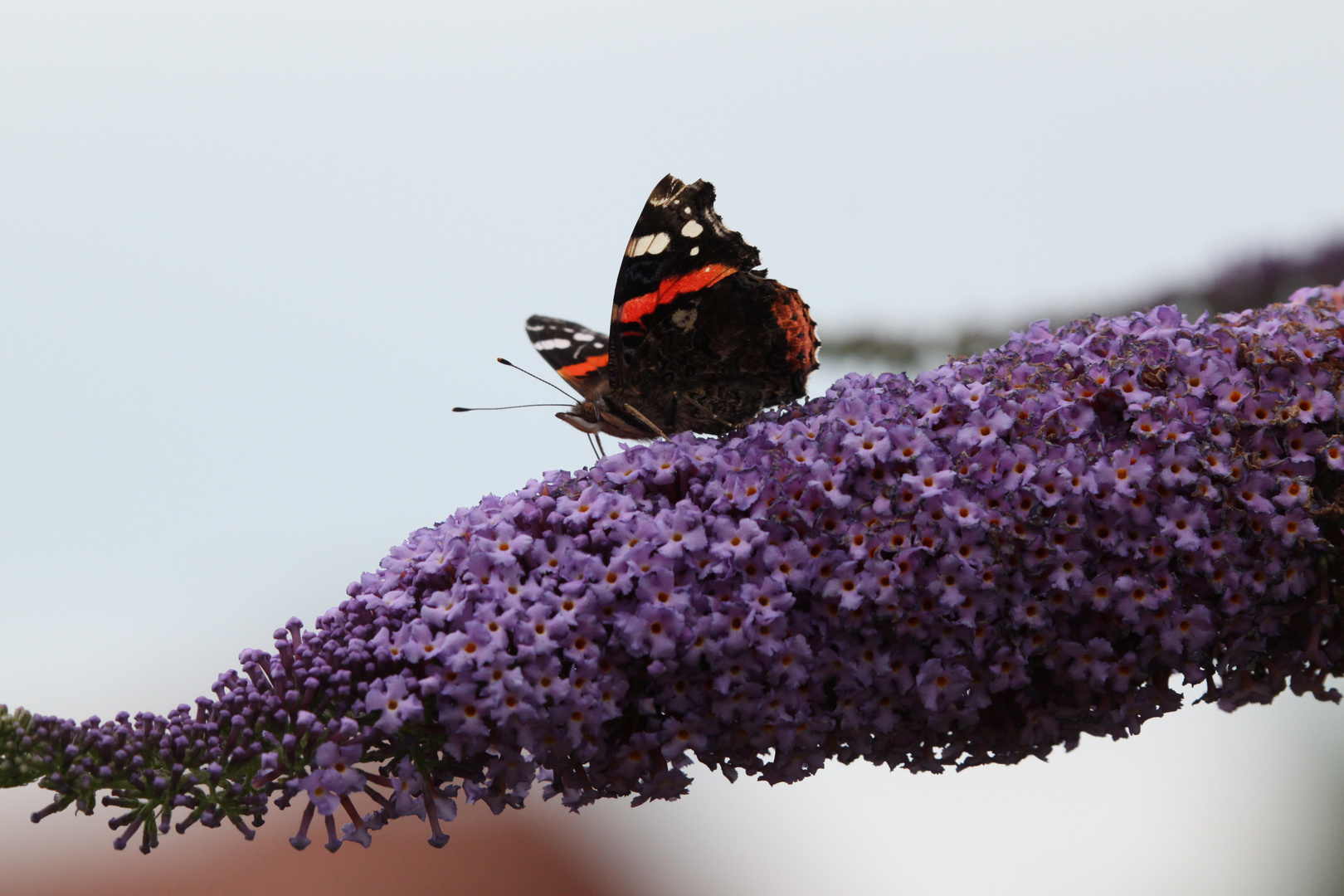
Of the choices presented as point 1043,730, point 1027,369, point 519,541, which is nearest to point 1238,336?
point 1027,369

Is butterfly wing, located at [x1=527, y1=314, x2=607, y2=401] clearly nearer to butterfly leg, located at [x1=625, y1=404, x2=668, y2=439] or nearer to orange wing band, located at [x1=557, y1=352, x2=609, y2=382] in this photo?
orange wing band, located at [x1=557, y1=352, x2=609, y2=382]

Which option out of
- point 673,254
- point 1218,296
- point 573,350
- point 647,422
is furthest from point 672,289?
point 1218,296

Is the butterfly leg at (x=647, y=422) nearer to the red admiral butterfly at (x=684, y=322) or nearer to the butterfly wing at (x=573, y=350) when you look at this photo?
the red admiral butterfly at (x=684, y=322)

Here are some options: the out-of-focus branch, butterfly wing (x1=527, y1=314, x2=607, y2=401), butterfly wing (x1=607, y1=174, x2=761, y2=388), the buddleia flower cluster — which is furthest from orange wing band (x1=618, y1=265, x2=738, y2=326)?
the out-of-focus branch

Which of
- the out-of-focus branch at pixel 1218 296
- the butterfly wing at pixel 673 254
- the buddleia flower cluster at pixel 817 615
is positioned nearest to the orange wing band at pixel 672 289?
the butterfly wing at pixel 673 254

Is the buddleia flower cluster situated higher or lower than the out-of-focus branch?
lower

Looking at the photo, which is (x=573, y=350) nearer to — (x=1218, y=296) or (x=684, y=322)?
(x=684, y=322)
